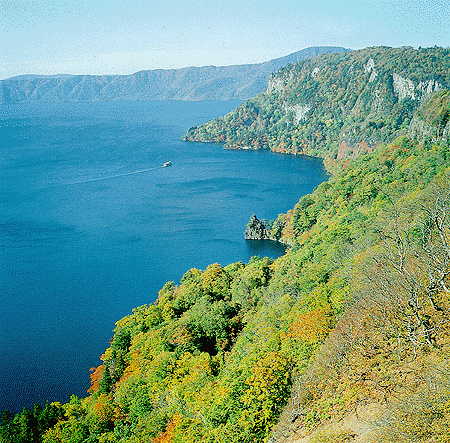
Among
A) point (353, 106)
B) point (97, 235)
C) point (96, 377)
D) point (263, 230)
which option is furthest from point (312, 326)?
point (353, 106)

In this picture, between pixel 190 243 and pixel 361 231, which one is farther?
pixel 190 243

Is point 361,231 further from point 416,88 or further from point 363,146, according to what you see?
point 416,88

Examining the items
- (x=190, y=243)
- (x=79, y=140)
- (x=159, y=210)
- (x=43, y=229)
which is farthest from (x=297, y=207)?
(x=79, y=140)

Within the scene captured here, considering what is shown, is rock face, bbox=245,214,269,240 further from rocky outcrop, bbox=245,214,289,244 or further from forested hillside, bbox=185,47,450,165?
forested hillside, bbox=185,47,450,165

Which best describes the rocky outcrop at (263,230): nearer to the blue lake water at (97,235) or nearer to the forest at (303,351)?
the blue lake water at (97,235)

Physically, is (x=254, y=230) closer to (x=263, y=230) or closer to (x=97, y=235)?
(x=263, y=230)

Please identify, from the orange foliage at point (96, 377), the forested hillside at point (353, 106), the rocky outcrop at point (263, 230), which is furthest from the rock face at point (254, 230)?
the forested hillside at point (353, 106)

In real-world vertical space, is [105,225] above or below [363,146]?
below
